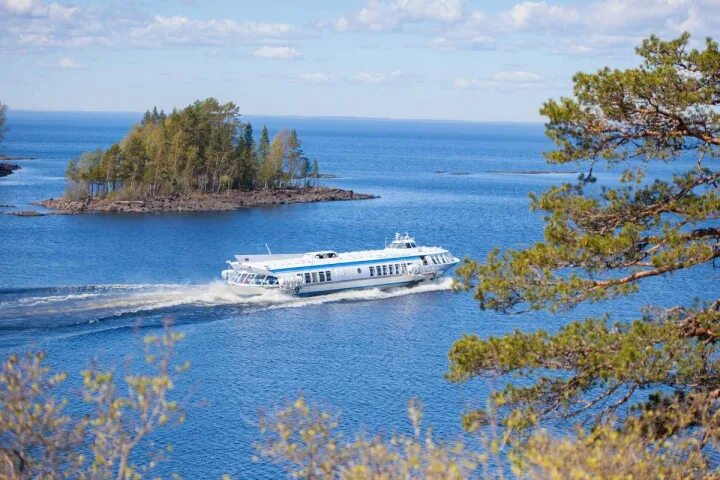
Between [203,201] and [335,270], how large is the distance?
45458mm

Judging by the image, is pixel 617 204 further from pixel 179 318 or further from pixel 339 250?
pixel 339 250

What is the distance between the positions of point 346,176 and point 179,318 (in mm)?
97353

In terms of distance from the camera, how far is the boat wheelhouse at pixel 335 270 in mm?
52875

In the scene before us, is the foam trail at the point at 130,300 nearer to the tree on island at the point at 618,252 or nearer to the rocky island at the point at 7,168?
the tree on island at the point at 618,252

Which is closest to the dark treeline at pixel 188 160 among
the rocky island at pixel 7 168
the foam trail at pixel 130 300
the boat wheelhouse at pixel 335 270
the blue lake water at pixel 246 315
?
the blue lake water at pixel 246 315

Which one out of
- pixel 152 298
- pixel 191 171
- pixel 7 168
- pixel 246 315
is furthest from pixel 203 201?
pixel 246 315

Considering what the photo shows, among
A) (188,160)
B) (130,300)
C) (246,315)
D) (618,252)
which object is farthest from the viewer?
(188,160)

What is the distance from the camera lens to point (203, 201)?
96.6 m

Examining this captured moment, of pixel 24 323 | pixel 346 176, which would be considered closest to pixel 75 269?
pixel 24 323

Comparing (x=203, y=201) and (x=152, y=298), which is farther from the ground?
(x=203, y=201)

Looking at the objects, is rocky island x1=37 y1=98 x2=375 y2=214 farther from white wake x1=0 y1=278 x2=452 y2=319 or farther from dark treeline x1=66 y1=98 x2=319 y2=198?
white wake x1=0 y1=278 x2=452 y2=319

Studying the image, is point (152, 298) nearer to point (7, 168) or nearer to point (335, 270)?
point (335, 270)

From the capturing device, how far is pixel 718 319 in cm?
1639

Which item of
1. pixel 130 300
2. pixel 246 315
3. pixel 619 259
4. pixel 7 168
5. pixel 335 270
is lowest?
pixel 246 315
